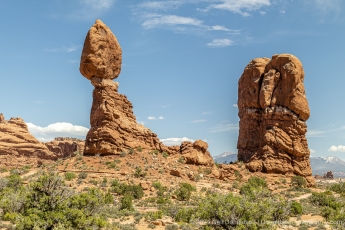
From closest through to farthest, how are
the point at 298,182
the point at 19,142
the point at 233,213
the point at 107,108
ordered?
the point at 233,213, the point at 298,182, the point at 107,108, the point at 19,142

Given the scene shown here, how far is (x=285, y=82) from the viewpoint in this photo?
44531 millimetres

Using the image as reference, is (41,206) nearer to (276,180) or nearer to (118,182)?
(118,182)

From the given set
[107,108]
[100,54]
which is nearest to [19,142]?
[100,54]

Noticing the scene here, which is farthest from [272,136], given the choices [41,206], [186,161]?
[41,206]

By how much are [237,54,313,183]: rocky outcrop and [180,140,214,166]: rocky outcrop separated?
5062 mm

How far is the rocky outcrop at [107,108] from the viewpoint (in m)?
40.1

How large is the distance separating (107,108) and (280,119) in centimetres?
2073

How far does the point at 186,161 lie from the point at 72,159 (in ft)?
42.0

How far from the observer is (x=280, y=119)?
146 ft

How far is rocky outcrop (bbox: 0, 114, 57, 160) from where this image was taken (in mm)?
76887

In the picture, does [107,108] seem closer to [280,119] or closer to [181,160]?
[181,160]

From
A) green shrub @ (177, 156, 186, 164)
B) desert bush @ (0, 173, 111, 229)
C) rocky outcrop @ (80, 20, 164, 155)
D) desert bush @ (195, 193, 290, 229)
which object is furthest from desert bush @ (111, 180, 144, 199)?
desert bush @ (195, 193, 290, 229)

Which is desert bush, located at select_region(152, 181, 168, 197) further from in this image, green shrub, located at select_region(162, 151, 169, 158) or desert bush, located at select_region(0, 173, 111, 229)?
desert bush, located at select_region(0, 173, 111, 229)

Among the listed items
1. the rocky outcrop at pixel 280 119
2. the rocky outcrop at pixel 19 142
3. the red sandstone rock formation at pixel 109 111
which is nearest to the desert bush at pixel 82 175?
the red sandstone rock formation at pixel 109 111
